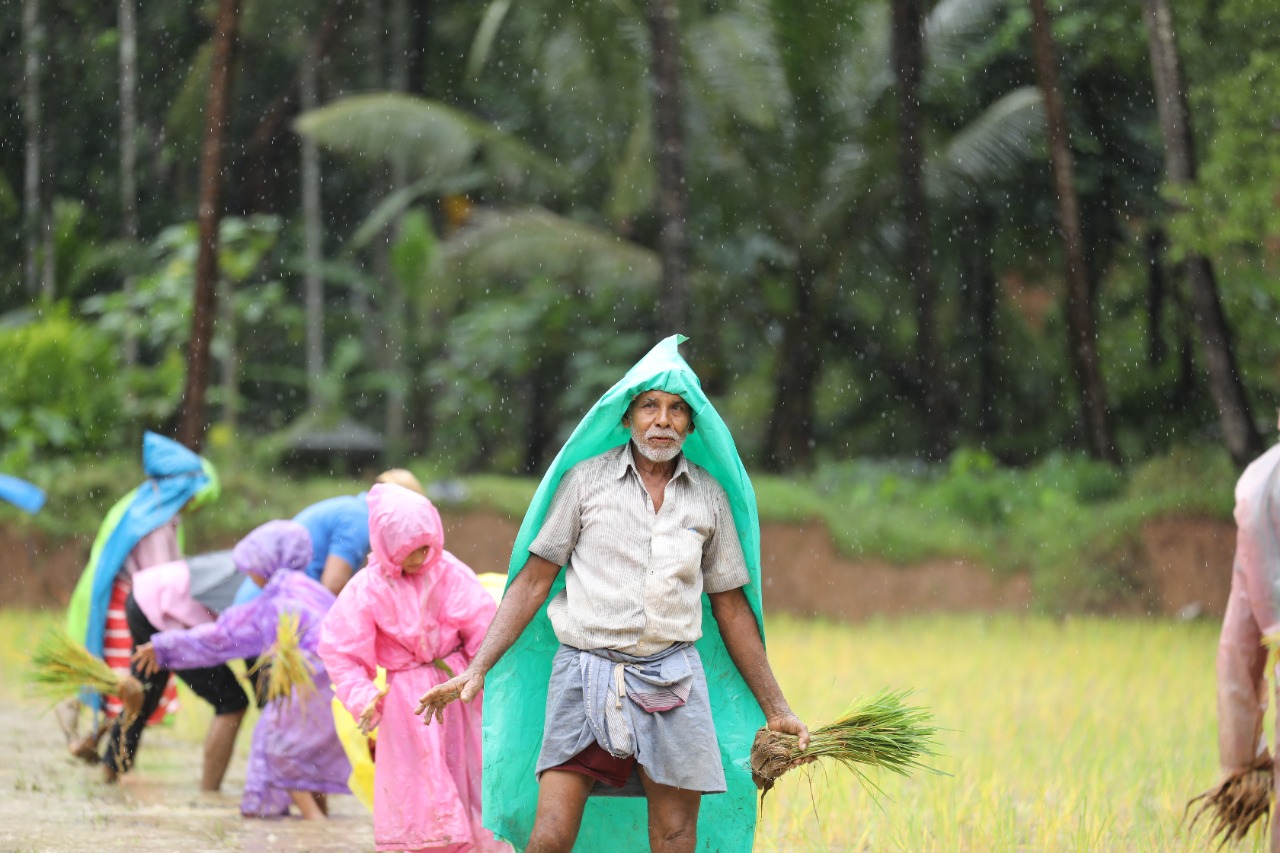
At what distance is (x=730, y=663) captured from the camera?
5.22 metres

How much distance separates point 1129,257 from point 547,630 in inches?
814

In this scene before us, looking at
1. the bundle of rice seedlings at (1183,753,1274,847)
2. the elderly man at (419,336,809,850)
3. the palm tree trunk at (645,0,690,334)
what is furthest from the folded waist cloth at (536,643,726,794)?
the palm tree trunk at (645,0,690,334)

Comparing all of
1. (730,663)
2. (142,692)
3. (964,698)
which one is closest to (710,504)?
(730,663)

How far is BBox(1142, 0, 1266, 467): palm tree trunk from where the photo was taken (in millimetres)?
16438

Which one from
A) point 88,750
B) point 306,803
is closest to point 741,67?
point 88,750

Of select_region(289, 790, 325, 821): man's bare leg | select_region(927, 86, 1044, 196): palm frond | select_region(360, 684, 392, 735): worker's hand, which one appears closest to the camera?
select_region(360, 684, 392, 735): worker's hand

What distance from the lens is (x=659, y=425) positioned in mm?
4996

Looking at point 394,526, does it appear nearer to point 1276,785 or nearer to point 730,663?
point 730,663

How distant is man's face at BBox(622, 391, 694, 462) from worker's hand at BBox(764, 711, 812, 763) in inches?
31.1

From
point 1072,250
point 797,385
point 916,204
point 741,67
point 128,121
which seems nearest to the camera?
point 1072,250

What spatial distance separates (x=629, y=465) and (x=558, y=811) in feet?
3.21

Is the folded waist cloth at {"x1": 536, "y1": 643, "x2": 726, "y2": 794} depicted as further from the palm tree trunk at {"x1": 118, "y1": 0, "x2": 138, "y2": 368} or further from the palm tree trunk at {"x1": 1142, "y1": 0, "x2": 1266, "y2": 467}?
the palm tree trunk at {"x1": 118, "y1": 0, "x2": 138, "y2": 368}

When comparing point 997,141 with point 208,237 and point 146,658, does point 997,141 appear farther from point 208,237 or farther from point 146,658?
point 146,658

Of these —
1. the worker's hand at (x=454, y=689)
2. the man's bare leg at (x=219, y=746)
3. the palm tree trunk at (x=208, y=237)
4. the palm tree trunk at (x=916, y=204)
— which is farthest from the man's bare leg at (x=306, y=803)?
the palm tree trunk at (x=916, y=204)
